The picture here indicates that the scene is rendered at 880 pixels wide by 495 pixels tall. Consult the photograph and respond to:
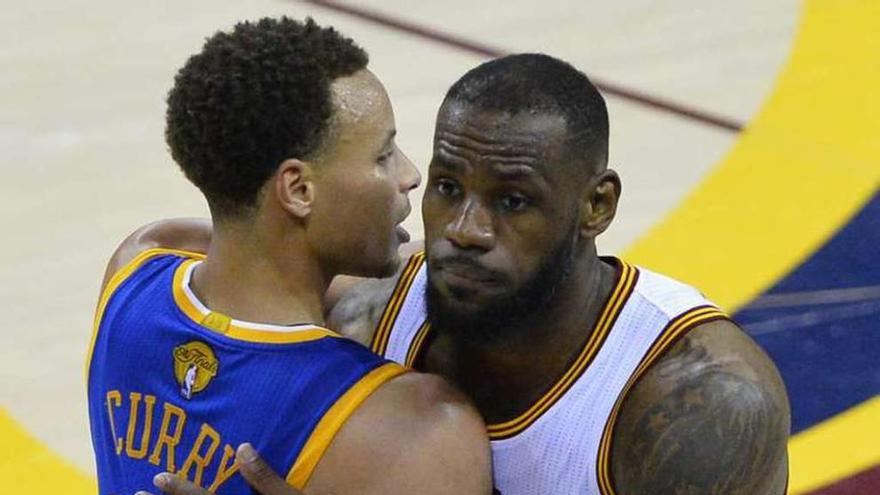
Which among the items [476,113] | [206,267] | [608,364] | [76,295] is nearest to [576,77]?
[476,113]

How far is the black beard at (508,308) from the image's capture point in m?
3.03

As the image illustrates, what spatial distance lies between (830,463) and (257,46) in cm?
241

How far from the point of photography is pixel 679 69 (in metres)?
6.87

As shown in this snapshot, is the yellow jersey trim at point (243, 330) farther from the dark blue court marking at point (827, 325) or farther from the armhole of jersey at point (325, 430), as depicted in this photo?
the dark blue court marking at point (827, 325)

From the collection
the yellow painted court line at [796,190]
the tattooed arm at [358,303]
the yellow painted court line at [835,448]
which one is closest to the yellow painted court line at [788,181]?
the yellow painted court line at [796,190]

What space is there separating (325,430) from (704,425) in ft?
2.00

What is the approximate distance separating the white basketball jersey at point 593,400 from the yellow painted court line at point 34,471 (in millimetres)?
2054

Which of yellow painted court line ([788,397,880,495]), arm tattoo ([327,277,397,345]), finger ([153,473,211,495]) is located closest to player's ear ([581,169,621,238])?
arm tattoo ([327,277,397,345])

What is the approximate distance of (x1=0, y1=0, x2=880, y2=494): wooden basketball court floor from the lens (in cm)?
519

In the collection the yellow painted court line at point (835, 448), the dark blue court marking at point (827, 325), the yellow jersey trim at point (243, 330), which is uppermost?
the yellow jersey trim at point (243, 330)

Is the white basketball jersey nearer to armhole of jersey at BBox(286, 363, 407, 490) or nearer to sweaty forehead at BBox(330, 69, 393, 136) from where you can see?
armhole of jersey at BBox(286, 363, 407, 490)

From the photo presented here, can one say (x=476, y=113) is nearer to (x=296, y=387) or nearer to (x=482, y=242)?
(x=482, y=242)

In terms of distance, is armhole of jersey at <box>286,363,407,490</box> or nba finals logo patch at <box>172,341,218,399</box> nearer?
armhole of jersey at <box>286,363,407,490</box>

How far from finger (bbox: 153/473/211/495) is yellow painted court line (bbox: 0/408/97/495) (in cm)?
204
